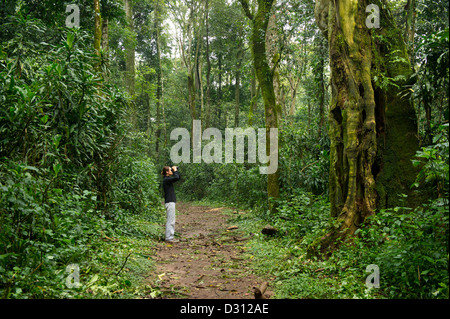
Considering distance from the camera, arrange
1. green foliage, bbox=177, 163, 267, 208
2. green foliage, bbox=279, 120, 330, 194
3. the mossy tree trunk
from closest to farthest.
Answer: green foliage, bbox=279, 120, 330, 194
the mossy tree trunk
green foliage, bbox=177, 163, 267, 208

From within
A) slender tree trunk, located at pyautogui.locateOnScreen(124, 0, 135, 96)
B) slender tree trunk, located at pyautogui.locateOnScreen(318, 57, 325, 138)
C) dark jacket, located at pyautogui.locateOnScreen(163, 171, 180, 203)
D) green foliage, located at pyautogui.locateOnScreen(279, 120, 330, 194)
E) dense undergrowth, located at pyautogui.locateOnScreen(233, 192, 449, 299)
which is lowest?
dense undergrowth, located at pyautogui.locateOnScreen(233, 192, 449, 299)

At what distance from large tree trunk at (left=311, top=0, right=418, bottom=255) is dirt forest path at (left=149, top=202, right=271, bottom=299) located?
4.68 ft

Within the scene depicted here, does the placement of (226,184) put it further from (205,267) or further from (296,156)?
(205,267)

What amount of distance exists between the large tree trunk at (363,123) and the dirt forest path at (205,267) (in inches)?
56.1

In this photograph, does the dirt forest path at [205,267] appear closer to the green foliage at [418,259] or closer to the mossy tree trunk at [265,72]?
the green foliage at [418,259]

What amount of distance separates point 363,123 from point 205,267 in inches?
149

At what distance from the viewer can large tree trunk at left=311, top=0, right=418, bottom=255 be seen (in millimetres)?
5684

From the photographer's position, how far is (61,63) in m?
6.16

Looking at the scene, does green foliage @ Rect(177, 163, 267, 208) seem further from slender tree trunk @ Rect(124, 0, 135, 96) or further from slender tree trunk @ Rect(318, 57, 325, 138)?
slender tree trunk @ Rect(124, 0, 135, 96)

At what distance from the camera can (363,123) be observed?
5820mm

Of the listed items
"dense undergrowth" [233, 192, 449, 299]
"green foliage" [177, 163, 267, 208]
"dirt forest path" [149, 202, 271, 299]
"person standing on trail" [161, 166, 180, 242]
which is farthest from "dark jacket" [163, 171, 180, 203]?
"green foliage" [177, 163, 267, 208]

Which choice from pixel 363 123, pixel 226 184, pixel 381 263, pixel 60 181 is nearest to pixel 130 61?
pixel 226 184

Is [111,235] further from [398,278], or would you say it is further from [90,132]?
[398,278]

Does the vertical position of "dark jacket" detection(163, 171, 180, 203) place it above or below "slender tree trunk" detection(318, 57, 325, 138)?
below
